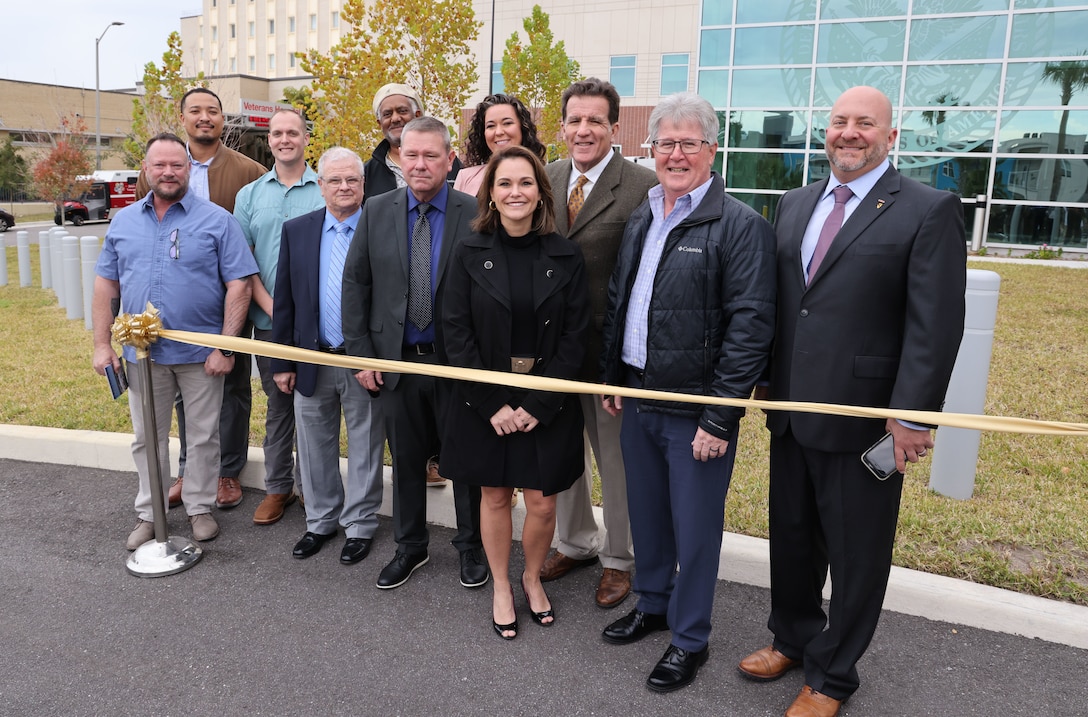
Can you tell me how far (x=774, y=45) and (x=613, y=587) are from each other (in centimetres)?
2263

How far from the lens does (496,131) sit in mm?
4547

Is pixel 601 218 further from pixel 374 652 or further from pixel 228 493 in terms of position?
pixel 228 493

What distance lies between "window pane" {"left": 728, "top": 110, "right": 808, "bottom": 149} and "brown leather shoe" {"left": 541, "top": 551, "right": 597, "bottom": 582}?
2151cm

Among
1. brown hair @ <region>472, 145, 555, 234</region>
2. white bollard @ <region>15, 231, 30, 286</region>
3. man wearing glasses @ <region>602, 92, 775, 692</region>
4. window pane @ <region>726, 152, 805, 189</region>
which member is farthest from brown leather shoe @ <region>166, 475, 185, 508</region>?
window pane @ <region>726, 152, 805, 189</region>

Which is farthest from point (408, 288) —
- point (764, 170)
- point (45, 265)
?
point (764, 170)

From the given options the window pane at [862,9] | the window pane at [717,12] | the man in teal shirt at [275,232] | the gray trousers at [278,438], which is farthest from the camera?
the window pane at [717,12]

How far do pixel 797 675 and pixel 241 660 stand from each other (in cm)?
235

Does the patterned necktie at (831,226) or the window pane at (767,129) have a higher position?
the window pane at (767,129)

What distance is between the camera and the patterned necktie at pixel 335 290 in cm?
442

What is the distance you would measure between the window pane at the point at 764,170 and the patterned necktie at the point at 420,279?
21.2m

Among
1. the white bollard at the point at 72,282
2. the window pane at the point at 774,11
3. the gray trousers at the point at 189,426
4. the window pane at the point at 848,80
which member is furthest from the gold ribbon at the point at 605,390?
the window pane at the point at 774,11

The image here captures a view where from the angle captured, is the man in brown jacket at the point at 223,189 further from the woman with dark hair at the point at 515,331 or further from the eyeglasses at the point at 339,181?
the woman with dark hair at the point at 515,331

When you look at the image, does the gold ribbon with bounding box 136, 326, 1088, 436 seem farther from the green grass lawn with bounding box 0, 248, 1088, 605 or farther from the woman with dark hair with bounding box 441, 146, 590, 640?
the green grass lawn with bounding box 0, 248, 1088, 605

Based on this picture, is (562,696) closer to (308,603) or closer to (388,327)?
(308,603)
